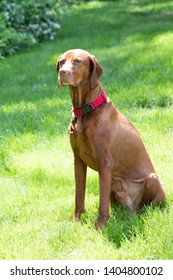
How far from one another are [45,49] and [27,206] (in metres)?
10.3

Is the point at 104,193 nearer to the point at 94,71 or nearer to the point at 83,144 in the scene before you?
the point at 83,144

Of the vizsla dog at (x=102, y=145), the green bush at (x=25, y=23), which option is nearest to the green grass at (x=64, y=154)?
the vizsla dog at (x=102, y=145)

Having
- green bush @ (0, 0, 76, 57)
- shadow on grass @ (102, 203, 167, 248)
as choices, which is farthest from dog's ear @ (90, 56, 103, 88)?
green bush @ (0, 0, 76, 57)

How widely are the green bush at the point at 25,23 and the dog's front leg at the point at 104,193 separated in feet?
31.5

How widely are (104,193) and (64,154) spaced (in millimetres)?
2001

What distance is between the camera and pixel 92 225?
15.5 feet

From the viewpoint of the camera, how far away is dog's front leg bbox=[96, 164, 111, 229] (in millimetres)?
4562

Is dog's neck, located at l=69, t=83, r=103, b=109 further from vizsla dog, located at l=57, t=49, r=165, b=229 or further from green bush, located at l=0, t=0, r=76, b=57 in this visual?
green bush, located at l=0, t=0, r=76, b=57

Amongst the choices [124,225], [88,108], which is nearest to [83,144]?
[88,108]

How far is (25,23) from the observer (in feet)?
53.9

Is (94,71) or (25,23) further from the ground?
(94,71)

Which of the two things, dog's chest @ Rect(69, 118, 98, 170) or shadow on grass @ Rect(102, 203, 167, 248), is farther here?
dog's chest @ Rect(69, 118, 98, 170)

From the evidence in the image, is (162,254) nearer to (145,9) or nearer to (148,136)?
(148,136)
